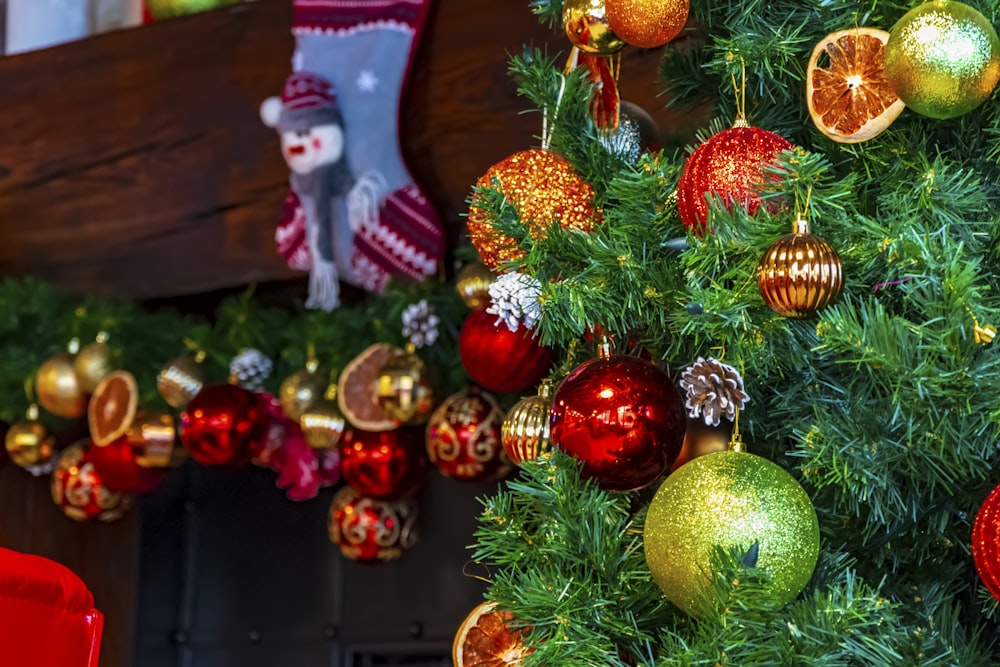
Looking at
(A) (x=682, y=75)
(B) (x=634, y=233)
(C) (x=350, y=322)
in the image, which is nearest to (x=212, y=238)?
(C) (x=350, y=322)

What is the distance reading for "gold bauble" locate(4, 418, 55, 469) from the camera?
5.31 ft

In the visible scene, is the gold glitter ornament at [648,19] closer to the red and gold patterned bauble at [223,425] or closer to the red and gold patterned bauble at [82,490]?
the red and gold patterned bauble at [223,425]

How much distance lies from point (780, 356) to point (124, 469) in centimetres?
103

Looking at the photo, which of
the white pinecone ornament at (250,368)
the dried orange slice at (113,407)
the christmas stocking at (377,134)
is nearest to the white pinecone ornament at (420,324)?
the christmas stocking at (377,134)

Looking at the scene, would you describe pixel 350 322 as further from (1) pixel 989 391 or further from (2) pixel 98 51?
(1) pixel 989 391

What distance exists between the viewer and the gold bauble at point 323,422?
1.40 metres

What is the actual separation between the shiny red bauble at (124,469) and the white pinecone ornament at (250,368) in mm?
152

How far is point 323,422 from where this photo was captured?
140 centimetres

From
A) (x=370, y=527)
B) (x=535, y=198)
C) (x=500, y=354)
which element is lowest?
(x=370, y=527)

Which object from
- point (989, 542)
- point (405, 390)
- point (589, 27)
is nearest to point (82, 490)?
point (405, 390)

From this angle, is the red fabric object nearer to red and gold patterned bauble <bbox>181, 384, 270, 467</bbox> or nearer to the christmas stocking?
red and gold patterned bauble <bbox>181, 384, 270, 467</bbox>

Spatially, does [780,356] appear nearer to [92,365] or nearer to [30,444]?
[92,365]

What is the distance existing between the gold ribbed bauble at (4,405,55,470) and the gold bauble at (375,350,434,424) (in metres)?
0.55

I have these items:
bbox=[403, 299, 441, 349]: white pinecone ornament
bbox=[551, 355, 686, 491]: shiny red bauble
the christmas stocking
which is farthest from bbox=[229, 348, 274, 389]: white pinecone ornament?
bbox=[551, 355, 686, 491]: shiny red bauble
